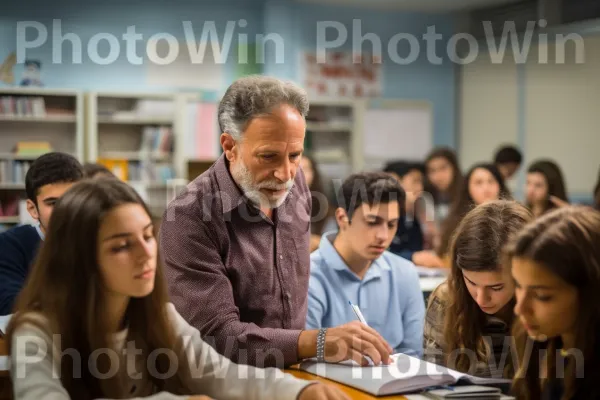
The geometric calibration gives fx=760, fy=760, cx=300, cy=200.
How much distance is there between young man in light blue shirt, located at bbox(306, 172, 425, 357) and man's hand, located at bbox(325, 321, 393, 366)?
829mm

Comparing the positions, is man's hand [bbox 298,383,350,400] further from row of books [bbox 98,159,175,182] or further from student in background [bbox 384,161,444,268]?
row of books [bbox 98,159,175,182]

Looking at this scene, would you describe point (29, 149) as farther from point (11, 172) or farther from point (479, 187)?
point (479, 187)

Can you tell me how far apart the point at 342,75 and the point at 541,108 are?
2196 millimetres

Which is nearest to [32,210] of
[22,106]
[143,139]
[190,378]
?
[190,378]

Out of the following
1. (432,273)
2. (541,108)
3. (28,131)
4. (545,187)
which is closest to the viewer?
(432,273)

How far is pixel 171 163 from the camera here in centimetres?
760

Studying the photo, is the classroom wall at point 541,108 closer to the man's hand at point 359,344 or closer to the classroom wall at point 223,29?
the classroom wall at point 223,29

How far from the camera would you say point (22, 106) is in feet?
23.2

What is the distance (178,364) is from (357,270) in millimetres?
1311

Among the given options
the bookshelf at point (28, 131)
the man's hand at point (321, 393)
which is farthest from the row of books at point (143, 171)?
the man's hand at point (321, 393)

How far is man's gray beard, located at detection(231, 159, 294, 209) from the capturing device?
1.99 meters

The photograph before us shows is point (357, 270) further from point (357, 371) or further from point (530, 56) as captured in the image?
point (530, 56)

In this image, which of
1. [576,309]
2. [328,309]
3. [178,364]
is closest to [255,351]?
[178,364]

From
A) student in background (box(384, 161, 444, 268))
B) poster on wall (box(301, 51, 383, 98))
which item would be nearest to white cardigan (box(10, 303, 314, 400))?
student in background (box(384, 161, 444, 268))
